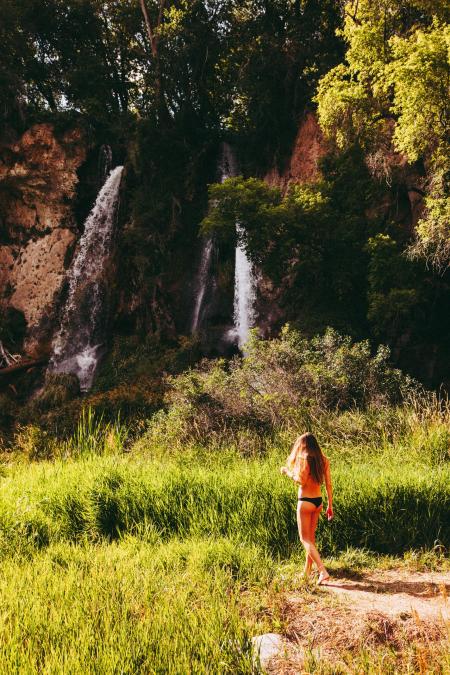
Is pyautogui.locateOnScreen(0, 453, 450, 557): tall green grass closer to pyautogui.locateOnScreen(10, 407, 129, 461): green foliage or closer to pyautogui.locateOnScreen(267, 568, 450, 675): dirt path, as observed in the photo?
pyautogui.locateOnScreen(267, 568, 450, 675): dirt path

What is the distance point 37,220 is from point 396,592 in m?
22.9

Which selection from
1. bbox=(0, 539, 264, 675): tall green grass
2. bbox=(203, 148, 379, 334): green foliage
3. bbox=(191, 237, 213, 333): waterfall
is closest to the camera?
bbox=(0, 539, 264, 675): tall green grass

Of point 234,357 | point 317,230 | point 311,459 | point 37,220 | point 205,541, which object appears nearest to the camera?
point 311,459

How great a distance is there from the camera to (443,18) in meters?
10.0

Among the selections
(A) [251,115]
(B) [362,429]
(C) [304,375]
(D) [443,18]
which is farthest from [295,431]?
(A) [251,115]

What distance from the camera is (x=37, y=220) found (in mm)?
22516

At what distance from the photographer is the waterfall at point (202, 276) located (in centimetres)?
1878

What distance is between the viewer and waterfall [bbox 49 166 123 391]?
65.7 ft

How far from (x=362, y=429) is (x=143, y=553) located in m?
4.50

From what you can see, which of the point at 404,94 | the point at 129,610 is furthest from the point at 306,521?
the point at 404,94

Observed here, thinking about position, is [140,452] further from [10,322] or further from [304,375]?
[10,322]

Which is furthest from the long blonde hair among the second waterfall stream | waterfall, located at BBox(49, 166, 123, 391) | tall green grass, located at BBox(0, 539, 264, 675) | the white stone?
waterfall, located at BBox(49, 166, 123, 391)

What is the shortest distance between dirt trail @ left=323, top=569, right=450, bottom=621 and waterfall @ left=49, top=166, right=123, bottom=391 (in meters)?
16.7

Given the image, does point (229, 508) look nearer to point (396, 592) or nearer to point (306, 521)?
point (306, 521)
